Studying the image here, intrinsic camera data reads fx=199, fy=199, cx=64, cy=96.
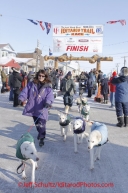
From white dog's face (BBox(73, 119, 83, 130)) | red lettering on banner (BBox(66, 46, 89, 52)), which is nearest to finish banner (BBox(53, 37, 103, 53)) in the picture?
red lettering on banner (BBox(66, 46, 89, 52))

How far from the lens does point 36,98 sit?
4.12 metres

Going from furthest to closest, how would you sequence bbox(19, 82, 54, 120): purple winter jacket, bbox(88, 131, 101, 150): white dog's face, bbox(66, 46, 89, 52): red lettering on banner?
bbox(66, 46, 89, 52): red lettering on banner
bbox(19, 82, 54, 120): purple winter jacket
bbox(88, 131, 101, 150): white dog's face

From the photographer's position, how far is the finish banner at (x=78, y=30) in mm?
12219

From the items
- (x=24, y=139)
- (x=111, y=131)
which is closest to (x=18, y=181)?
(x=24, y=139)

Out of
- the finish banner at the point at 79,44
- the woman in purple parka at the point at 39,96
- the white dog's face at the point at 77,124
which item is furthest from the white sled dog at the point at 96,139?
the finish banner at the point at 79,44

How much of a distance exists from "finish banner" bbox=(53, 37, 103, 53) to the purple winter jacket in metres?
9.04

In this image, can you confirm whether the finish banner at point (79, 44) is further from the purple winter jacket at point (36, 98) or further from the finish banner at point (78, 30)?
the purple winter jacket at point (36, 98)

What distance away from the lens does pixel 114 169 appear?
3.36 metres

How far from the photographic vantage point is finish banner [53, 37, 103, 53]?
12414mm

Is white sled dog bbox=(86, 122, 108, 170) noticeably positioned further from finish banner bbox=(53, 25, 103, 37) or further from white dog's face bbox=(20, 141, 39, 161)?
finish banner bbox=(53, 25, 103, 37)

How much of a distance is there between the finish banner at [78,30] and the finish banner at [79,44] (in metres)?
0.25

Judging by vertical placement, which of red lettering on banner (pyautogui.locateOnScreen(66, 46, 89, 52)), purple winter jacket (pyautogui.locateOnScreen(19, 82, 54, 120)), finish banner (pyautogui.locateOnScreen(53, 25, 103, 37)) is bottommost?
purple winter jacket (pyautogui.locateOnScreen(19, 82, 54, 120))

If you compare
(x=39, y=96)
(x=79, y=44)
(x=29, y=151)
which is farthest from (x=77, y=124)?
(x=79, y=44)

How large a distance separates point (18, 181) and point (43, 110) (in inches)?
63.9
